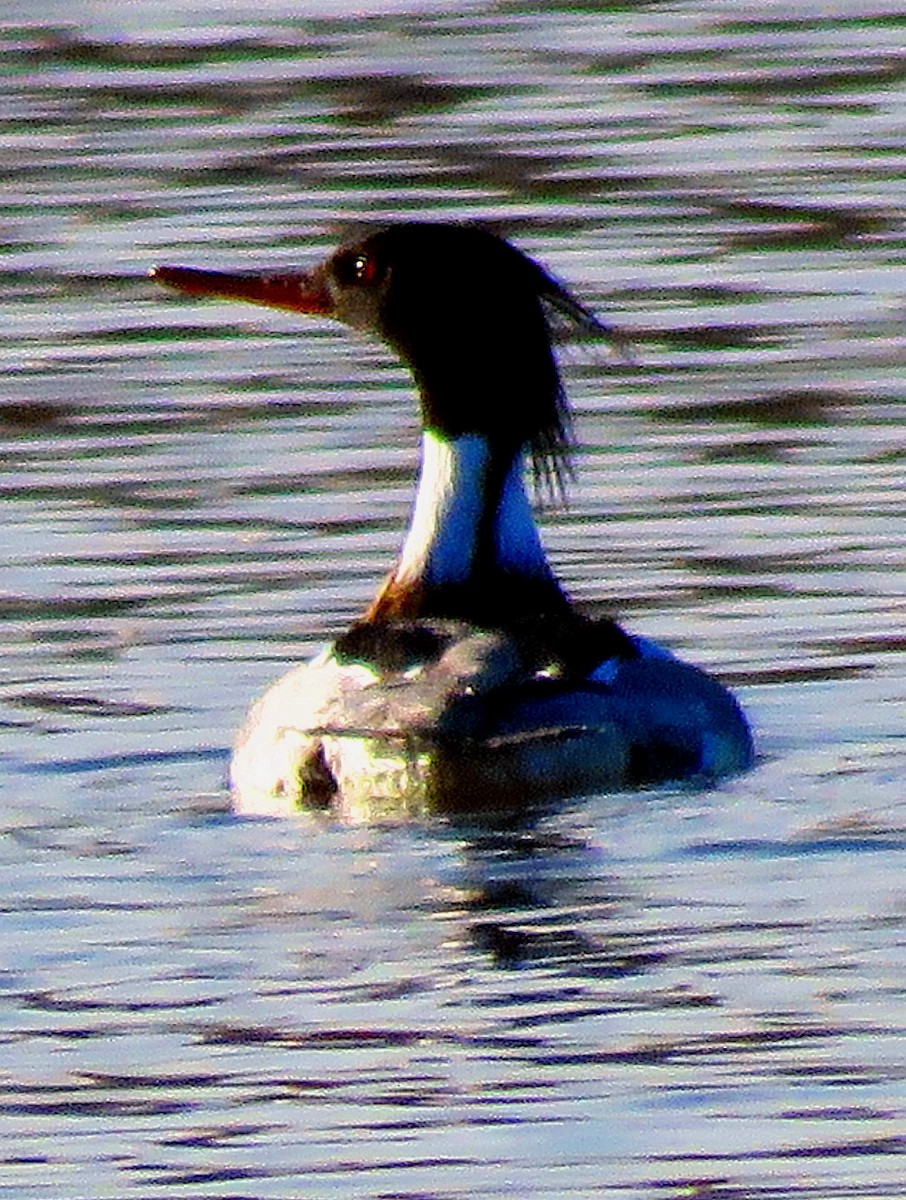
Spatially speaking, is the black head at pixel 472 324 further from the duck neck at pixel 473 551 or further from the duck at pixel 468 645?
the duck neck at pixel 473 551

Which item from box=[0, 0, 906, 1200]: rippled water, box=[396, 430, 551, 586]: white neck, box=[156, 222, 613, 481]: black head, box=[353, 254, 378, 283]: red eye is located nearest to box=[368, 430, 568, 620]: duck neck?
box=[396, 430, 551, 586]: white neck

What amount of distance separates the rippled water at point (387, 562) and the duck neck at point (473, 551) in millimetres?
737

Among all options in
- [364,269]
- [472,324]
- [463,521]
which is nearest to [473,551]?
[463,521]

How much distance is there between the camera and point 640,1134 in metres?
8.05

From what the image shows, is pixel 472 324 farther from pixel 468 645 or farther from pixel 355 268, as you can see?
pixel 468 645

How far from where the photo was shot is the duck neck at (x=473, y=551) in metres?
11.4

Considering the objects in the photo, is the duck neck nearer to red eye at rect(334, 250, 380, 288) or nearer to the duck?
the duck

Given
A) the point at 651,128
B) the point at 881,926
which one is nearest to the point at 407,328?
the point at 881,926

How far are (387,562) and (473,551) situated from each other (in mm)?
1893

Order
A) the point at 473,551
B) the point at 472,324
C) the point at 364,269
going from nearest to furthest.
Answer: the point at 473,551, the point at 472,324, the point at 364,269

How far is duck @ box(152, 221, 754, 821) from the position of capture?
1068 cm

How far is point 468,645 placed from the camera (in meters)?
10.9

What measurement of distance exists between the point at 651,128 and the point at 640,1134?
39.0 feet

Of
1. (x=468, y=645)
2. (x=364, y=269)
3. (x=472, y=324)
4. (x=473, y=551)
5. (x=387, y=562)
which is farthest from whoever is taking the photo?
(x=387, y=562)
